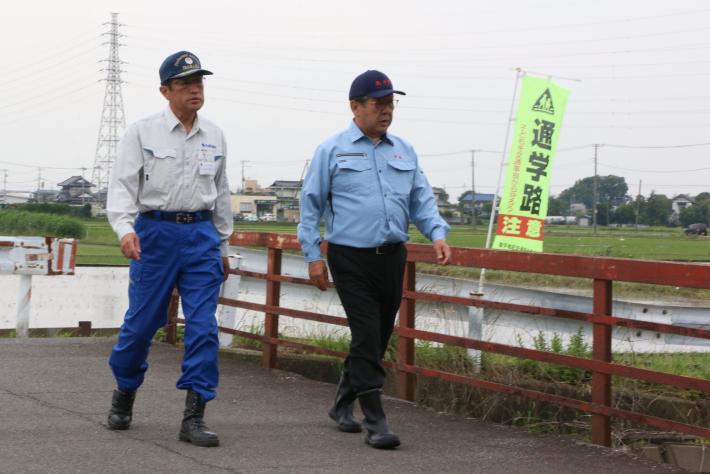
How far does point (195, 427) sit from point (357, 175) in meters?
1.59

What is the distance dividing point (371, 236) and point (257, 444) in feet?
4.13

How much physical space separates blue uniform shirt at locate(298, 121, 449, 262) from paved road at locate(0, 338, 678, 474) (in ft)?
3.62

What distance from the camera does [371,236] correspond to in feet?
21.0

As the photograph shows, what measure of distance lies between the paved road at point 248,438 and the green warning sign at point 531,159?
4535 millimetres

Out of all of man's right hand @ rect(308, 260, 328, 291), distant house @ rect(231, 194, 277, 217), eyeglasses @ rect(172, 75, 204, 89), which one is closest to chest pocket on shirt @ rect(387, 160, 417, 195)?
man's right hand @ rect(308, 260, 328, 291)

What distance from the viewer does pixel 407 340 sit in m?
7.95

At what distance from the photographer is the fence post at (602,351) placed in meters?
6.37

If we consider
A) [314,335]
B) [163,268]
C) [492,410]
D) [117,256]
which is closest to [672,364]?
[492,410]

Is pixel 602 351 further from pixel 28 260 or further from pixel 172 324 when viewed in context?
pixel 28 260

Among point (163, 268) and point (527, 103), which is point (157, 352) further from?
point (527, 103)

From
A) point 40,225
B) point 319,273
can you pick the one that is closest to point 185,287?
point 319,273

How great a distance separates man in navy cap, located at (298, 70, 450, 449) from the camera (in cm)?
641

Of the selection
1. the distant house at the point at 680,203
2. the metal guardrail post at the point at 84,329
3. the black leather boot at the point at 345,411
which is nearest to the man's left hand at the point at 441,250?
the black leather boot at the point at 345,411

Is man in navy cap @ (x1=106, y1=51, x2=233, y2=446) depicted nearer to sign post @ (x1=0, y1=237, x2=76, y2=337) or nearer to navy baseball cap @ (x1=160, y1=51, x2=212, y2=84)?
navy baseball cap @ (x1=160, y1=51, x2=212, y2=84)
